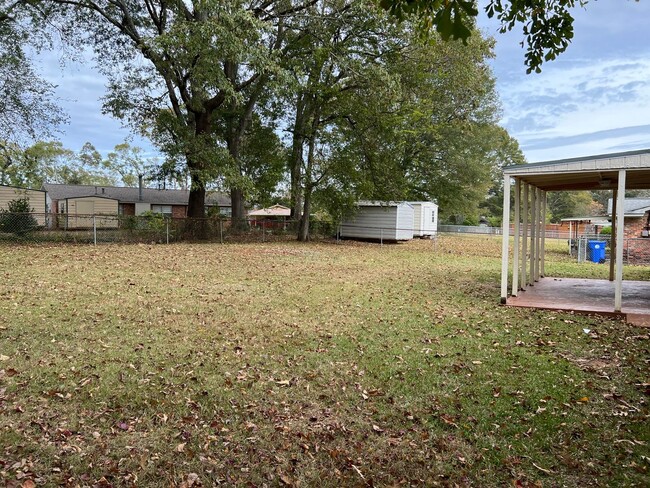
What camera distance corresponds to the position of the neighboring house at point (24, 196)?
56.8 feet

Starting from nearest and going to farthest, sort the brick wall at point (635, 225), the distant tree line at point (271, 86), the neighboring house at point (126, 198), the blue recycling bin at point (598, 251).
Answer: the distant tree line at point (271, 86)
the blue recycling bin at point (598, 251)
the brick wall at point (635, 225)
the neighboring house at point (126, 198)

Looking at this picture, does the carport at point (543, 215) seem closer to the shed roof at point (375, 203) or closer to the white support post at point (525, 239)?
the white support post at point (525, 239)

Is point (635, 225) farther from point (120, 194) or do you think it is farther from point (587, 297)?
point (120, 194)

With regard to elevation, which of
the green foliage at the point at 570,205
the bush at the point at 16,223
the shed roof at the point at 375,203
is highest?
the green foliage at the point at 570,205

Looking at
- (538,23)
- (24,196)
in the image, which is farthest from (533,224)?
(24,196)

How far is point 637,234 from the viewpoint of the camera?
1680 cm

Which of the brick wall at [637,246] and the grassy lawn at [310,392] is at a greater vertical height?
the brick wall at [637,246]

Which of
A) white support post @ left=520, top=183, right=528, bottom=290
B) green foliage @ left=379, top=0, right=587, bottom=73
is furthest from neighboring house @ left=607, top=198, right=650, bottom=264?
green foliage @ left=379, top=0, right=587, bottom=73

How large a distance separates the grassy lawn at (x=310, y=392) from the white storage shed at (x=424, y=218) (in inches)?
739

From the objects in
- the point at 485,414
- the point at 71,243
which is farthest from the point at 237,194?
the point at 485,414

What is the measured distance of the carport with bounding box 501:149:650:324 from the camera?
6441 millimetres

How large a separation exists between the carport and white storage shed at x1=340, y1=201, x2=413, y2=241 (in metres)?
11.5

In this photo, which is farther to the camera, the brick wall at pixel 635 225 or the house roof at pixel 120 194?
the house roof at pixel 120 194

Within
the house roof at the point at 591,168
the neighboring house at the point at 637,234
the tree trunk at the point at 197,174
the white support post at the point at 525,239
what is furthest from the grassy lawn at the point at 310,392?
the neighboring house at the point at 637,234
